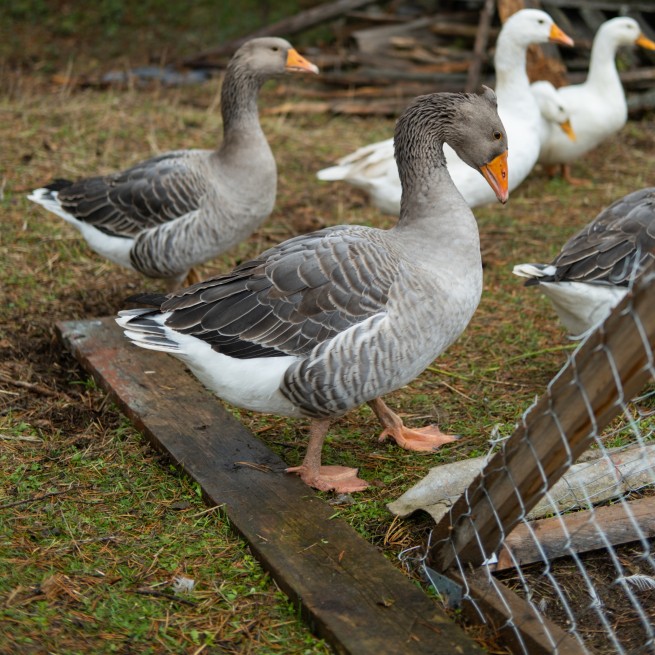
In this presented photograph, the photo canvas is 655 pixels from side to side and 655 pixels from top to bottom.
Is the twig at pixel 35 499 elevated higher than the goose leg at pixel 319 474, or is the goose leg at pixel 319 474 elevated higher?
the goose leg at pixel 319 474

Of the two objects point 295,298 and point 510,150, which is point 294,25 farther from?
point 295,298

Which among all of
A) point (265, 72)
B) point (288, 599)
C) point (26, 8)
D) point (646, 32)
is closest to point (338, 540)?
point (288, 599)

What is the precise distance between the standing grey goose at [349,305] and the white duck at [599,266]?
31.2 inches

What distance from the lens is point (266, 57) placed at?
5980 mm

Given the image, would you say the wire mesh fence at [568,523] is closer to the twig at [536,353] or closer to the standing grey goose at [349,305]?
the standing grey goose at [349,305]

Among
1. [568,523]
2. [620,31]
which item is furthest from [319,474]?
[620,31]

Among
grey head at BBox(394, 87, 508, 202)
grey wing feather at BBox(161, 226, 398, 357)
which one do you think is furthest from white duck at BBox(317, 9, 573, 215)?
grey wing feather at BBox(161, 226, 398, 357)

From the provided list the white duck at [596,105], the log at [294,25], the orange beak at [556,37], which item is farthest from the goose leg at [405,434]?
the log at [294,25]

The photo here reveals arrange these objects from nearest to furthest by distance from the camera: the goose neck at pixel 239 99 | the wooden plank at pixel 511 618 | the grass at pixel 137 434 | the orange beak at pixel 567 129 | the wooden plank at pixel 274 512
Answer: the wooden plank at pixel 511 618, the wooden plank at pixel 274 512, the grass at pixel 137 434, the goose neck at pixel 239 99, the orange beak at pixel 567 129

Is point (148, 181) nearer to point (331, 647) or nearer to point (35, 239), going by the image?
point (35, 239)

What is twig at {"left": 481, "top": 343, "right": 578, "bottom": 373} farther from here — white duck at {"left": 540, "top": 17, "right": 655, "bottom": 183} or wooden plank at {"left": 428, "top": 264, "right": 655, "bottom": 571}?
white duck at {"left": 540, "top": 17, "right": 655, "bottom": 183}

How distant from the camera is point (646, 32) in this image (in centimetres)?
1031

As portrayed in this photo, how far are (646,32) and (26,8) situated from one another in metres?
9.54

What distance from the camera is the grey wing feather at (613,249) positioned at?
4.72 m
